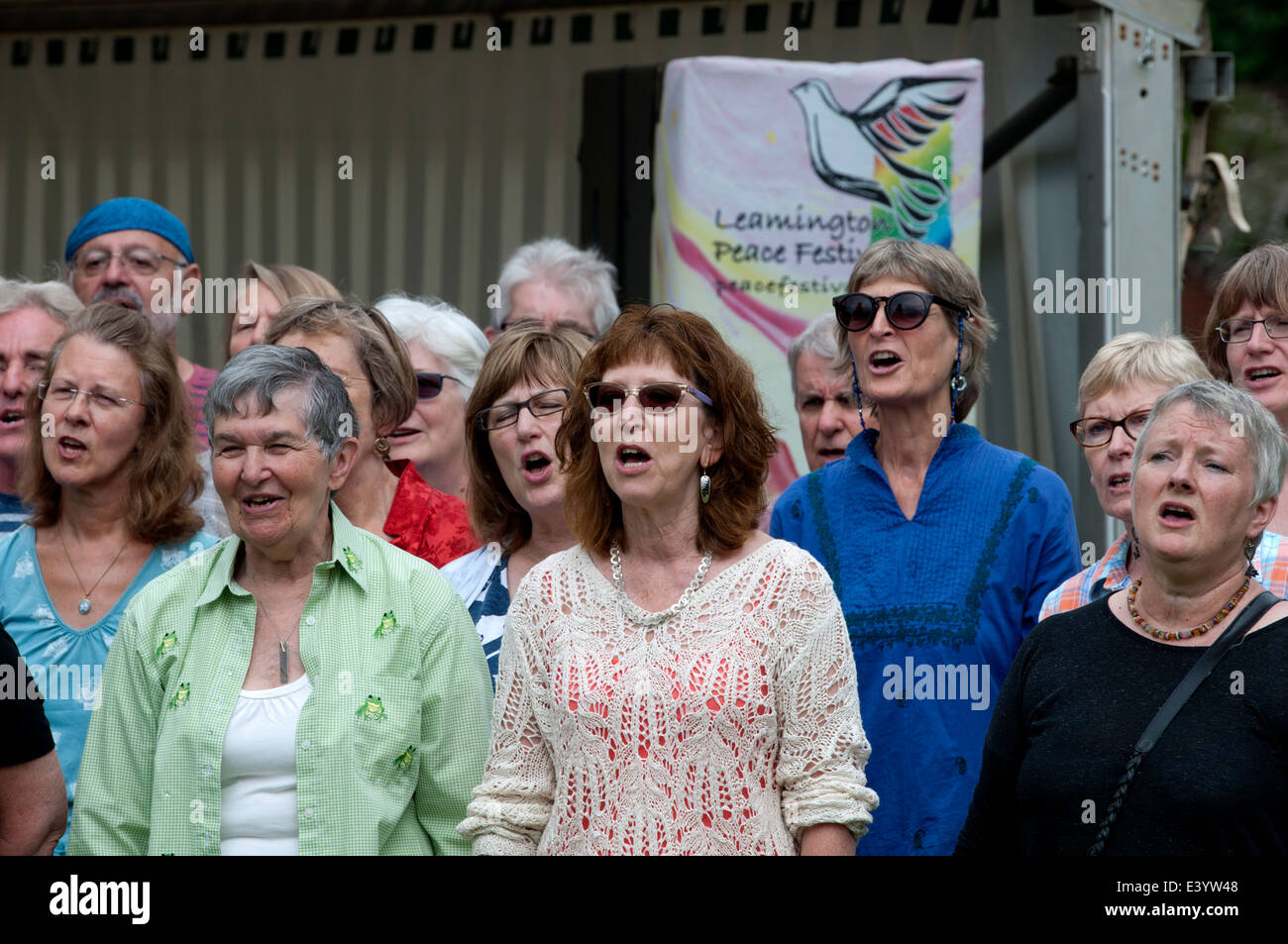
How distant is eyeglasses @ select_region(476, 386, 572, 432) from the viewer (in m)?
4.31

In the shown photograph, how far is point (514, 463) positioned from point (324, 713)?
968mm

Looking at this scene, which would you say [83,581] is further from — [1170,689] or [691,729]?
[1170,689]

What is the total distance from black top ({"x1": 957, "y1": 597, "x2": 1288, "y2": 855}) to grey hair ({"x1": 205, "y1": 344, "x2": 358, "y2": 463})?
160 centimetres

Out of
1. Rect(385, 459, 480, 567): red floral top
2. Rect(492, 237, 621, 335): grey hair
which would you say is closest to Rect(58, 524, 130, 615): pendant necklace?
Rect(385, 459, 480, 567): red floral top

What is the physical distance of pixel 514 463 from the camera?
4270 millimetres

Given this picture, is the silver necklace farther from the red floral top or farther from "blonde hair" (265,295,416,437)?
"blonde hair" (265,295,416,437)

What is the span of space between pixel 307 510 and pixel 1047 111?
173 inches

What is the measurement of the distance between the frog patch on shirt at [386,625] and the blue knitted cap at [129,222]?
2.58 meters

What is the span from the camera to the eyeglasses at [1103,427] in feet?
13.8

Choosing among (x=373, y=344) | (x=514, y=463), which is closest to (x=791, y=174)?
(x=373, y=344)

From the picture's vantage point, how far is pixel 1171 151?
23.6 feet

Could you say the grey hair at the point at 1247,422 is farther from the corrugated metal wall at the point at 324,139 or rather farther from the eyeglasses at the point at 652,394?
the corrugated metal wall at the point at 324,139

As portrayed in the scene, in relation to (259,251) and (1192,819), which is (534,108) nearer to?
(259,251)

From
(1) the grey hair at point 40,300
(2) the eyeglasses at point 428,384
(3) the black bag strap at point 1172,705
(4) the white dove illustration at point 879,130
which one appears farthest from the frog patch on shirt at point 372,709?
(4) the white dove illustration at point 879,130
